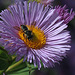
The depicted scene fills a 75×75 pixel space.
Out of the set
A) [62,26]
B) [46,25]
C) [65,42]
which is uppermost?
[46,25]

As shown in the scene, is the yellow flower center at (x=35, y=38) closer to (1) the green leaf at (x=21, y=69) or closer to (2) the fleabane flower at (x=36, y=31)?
(2) the fleabane flower at (x=36, y=31)

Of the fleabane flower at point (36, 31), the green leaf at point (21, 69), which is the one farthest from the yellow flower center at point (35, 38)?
the green leaf at point (21, 69)

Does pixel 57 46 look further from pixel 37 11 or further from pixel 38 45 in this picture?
pixel 37 11

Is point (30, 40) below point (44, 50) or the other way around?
the other way around

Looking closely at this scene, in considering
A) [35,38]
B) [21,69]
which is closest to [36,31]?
[35,38]

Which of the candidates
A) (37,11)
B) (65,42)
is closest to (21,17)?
(37,11)

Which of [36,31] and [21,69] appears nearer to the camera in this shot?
[21,69]

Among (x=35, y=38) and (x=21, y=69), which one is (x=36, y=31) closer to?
(x=35, y=38)
